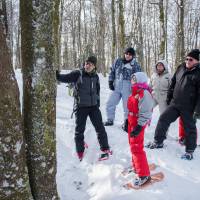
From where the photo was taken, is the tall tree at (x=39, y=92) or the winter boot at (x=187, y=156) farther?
the winter boot at (x=187, y=156)

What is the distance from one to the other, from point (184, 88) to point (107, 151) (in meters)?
1.87

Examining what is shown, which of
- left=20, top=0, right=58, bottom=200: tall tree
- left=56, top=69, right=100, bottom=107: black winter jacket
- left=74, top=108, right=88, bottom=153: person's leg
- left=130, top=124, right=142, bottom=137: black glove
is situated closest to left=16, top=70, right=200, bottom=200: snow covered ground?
left=74, top=108, right=88, bottom=153: person's leg

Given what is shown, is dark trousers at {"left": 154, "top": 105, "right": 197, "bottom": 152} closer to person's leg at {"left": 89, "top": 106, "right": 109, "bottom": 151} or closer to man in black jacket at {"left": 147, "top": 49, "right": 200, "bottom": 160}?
man in black jacket at {"left": 147, "top": 49, "right": 200, "bottom": 160}

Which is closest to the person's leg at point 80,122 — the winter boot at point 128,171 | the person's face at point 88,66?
the person's face at point 88,66

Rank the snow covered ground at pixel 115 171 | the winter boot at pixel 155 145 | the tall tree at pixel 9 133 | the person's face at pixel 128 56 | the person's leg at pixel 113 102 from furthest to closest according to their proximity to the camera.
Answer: the person's leg at pixel 113 102 → the person's face at pixel 128 56 → the winter boot at pixel 155 145 → the snow covered ground at pixel 115 171 → the tall tree at pixel 9 133

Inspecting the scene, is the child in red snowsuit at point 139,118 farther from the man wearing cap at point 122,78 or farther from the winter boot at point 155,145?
the man wearing cap at point 122,78

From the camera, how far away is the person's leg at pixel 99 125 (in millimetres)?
5574

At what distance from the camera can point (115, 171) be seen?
5113mm

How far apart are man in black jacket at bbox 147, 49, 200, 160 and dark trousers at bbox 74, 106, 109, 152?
1136 mm

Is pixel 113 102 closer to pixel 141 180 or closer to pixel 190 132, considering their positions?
pixel 190 132

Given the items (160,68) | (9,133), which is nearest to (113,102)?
(160,68)

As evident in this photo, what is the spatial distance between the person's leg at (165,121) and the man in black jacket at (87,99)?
104 cm

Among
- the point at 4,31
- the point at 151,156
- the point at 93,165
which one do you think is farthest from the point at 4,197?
the point at 151,156

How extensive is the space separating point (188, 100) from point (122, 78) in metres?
1.80
